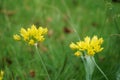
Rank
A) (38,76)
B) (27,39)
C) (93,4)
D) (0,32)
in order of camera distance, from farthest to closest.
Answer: (93,4) < (0,32) < (38,76) < (27,39)

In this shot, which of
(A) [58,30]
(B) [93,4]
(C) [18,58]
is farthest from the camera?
(B) [93,4]

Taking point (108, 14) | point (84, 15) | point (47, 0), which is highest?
point (47, 0)

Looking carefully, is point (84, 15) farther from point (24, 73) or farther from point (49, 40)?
point (24, 73)

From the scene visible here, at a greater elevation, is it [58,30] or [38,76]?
[58,30]

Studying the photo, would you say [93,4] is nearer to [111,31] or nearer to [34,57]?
[111,31]

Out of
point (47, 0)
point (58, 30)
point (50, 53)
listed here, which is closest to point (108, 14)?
point (50, 53)

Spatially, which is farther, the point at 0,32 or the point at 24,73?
the point at 0,32
